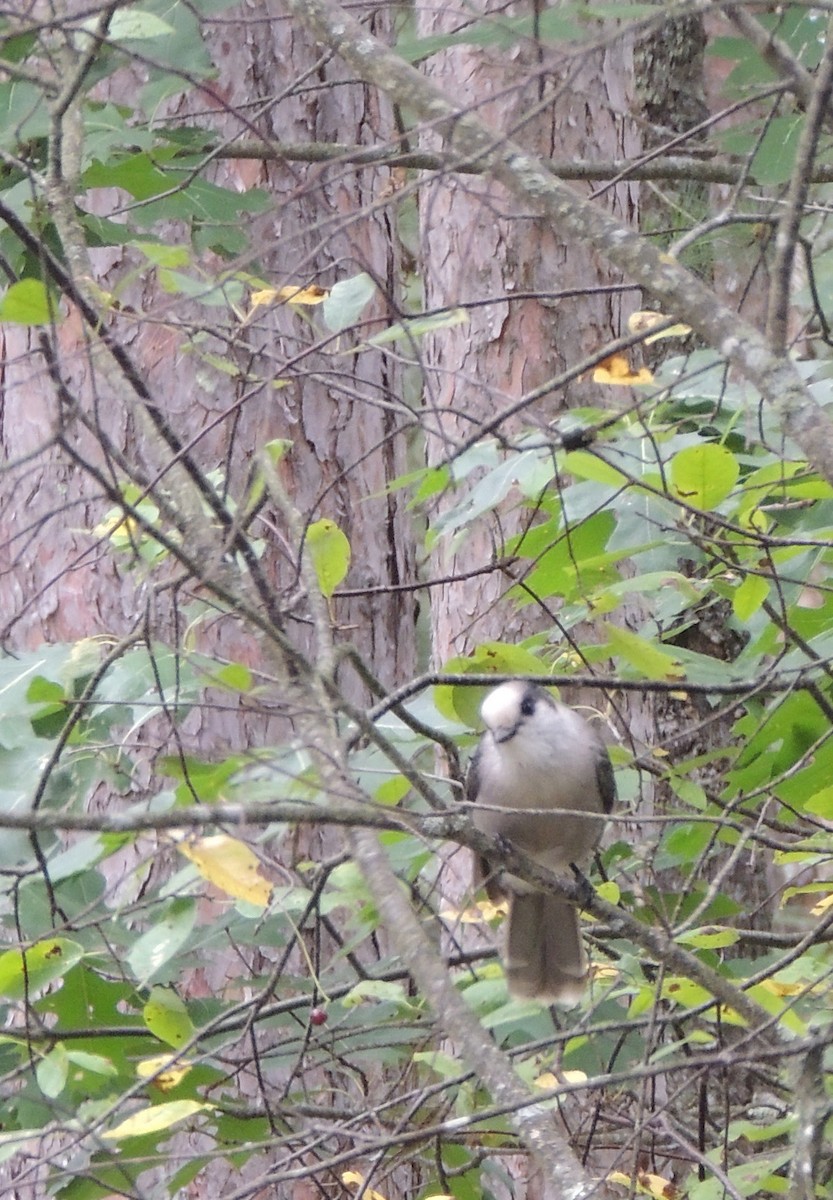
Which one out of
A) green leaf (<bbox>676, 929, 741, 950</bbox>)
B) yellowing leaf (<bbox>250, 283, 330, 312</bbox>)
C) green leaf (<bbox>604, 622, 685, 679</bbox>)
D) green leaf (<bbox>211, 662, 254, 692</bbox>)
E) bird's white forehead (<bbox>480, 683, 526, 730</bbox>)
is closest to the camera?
green leaf (<bbox>211, 662, 254, 692</bbox>)

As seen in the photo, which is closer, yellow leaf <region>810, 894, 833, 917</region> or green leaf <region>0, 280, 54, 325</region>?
green leaf <region>0, 280, 54, 325</region>

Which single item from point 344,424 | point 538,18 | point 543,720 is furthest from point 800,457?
point 344,424

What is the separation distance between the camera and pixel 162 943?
218 cm

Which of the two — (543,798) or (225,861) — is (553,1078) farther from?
(225,861)

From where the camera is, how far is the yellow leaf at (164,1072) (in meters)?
2.34

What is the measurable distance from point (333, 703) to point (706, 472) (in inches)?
29.0

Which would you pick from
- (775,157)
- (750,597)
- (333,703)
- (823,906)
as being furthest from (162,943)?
(775,157)

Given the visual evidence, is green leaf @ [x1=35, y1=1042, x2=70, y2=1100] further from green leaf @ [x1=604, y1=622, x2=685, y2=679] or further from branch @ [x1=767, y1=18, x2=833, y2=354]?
branch @ [x1=767, y1=18, x2=833, y2=354]

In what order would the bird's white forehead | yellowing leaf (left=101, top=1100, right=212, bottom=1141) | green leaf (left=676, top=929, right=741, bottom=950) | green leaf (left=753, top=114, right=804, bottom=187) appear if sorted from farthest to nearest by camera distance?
1. the bird's white forehead
2. green leaf (left=753, top=114, right=804, bottom=187)
3. green leaf (left=676, top=929, right=741, bottom=950)
4. yellowing leaf (left=101, top=1100, right=212, bottom=1141)

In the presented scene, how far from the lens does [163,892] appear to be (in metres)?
2.29

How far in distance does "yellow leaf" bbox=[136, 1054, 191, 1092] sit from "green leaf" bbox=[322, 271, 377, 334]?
126 cm

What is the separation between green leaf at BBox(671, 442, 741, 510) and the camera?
219 cm

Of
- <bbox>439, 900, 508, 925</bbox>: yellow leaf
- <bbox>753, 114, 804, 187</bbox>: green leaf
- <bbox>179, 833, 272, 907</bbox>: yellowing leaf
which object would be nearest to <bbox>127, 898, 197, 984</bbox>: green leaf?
<bbox>179, 833, 272, 907</bbox>: yellowing leaf

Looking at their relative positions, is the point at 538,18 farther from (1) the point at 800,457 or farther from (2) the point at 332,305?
(1) the point at 800,457
